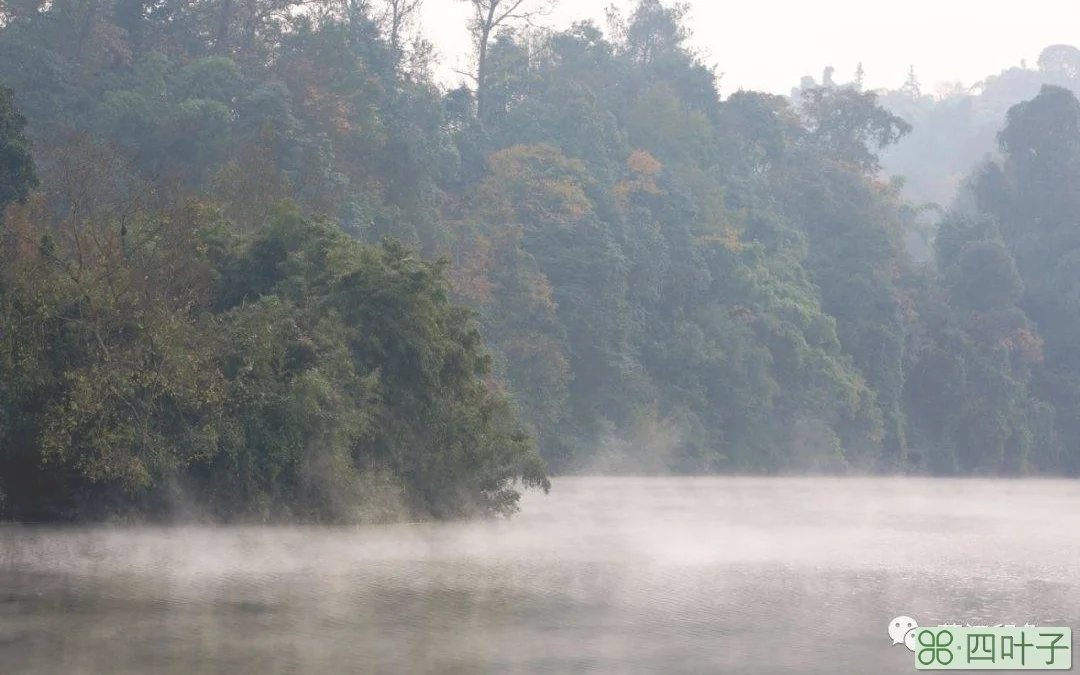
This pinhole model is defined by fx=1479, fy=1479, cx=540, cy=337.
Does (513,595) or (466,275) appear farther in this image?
(466,275)

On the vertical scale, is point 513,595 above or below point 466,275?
below

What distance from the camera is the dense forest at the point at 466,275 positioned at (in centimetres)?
2861

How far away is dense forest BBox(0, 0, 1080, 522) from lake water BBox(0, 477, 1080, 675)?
1985 mm

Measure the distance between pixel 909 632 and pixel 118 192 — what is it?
32033 millimetres

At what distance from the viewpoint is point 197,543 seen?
84.3ft

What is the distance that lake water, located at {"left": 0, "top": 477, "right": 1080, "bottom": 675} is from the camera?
15.1m

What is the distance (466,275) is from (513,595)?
1609 inches

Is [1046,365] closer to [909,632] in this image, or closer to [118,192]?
[118,192]

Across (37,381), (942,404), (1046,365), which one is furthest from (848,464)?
(37,381)

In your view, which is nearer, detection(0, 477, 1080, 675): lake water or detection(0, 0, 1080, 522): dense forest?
detection(0, 477, 1080, 675): lake water

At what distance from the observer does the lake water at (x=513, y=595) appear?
49.6ft

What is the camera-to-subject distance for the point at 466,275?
60594mm

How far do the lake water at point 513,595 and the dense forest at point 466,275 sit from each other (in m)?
1.98

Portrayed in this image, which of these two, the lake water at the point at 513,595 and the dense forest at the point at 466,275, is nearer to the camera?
the lake water at the point at 513,595
